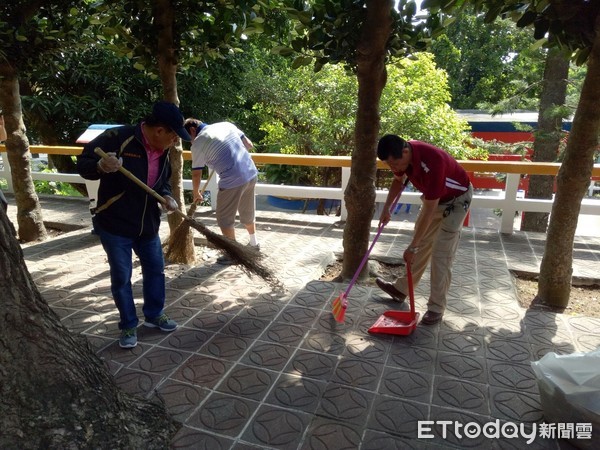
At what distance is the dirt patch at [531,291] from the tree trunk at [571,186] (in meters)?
0.14

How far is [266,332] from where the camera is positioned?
3393 millimetres

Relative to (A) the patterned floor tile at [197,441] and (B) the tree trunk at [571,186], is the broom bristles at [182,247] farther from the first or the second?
(B) the tree trunk at [571,186]

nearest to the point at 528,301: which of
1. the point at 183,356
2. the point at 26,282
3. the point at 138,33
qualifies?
the point at 183,356

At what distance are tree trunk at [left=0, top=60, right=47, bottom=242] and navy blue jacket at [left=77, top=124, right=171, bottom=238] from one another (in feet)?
11.4

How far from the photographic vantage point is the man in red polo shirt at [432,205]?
3129 mm

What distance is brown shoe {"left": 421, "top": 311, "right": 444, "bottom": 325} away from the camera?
3.52 meters

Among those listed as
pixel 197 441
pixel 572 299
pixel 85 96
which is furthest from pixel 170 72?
pixel 85 96

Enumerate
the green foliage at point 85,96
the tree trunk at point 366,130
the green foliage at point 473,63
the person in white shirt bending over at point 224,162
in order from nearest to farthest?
the tree trunk at point 366,130, the person in white shirt bending over at point 224,162, the green foliage at point 85,96, the green foliage at point 473,63

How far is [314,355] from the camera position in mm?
3076

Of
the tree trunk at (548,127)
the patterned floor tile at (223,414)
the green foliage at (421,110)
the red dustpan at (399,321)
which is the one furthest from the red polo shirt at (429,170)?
the green foliage at (421,110)

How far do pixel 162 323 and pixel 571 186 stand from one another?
132 inches

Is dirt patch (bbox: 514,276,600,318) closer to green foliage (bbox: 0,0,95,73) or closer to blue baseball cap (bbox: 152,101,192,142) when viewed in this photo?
blue baseball cap (bbox: 152,101,192,142)

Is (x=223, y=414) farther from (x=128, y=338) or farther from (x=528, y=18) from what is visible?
(x=528, y=18)

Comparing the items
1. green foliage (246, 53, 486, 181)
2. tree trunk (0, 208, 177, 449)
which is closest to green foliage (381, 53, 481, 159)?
green foliage (246, 53, 486, 181)
